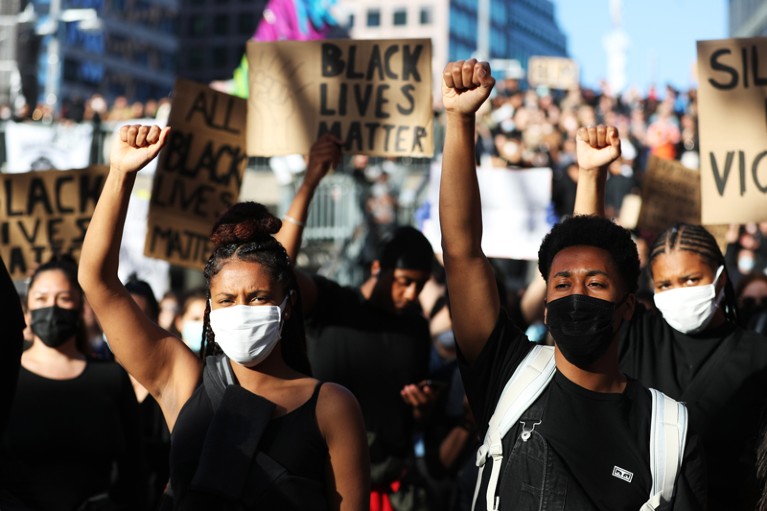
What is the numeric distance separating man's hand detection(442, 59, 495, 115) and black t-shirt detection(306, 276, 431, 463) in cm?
242

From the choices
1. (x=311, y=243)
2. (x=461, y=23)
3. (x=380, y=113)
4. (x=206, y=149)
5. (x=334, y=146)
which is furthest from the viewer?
(x=461, y=23)

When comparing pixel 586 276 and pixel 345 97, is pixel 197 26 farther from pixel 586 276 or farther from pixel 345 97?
pixel 586 276

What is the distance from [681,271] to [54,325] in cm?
279

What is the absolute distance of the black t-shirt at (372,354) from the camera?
20.1ft

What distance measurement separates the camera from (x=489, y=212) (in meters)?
8.82

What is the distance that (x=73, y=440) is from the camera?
5699mm

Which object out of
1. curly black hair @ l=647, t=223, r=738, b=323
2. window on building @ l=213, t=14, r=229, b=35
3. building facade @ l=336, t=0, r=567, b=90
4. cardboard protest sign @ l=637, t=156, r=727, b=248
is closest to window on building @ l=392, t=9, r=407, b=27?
building facade @ l=336, t=0, r=567, b=90

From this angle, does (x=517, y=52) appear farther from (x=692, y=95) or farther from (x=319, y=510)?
(x=319, y=510)

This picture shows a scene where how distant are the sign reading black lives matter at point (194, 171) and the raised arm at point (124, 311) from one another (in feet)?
12.4

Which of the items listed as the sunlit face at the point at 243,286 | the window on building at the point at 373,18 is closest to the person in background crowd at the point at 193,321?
the sunlit face at the point at 243,286

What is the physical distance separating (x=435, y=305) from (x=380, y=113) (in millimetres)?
2156

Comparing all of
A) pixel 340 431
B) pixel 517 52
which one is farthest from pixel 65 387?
pixel 517 52

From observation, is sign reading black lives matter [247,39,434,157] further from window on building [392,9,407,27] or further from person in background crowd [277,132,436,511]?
window on building [392,9,407,27]

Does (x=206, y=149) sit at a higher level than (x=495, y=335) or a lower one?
higher
